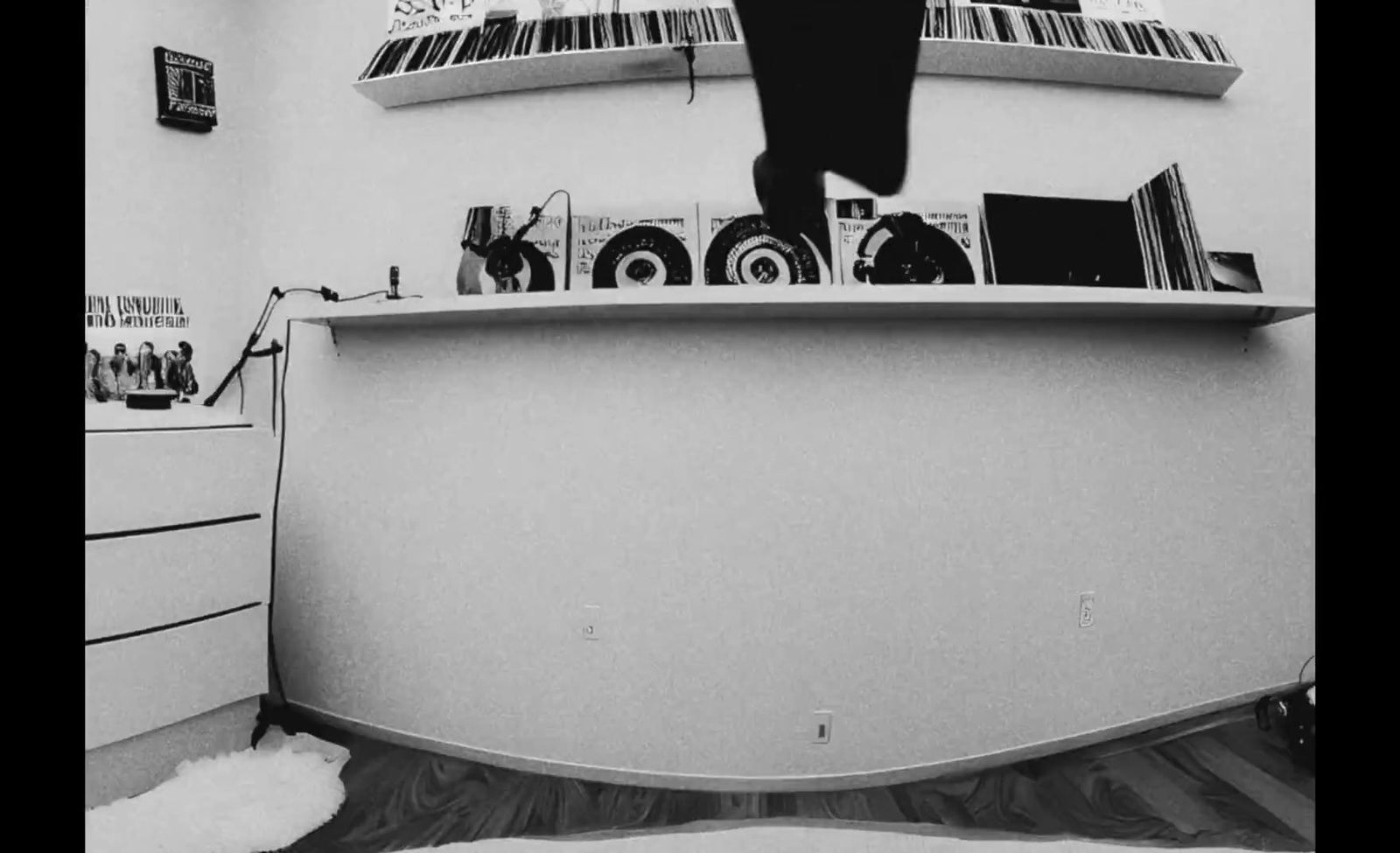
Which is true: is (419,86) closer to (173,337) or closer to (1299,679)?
(173,337)

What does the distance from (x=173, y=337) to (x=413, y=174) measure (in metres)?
0.70

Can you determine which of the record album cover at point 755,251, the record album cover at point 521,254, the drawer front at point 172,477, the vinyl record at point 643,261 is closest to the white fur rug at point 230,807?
the drawer front at point 172,477

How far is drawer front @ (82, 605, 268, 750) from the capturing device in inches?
53.8

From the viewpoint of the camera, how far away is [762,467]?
1537mm

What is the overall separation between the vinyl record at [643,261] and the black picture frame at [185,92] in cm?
108

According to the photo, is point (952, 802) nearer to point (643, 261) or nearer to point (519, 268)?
point (643, 261)

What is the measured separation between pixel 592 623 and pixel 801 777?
1.78ft

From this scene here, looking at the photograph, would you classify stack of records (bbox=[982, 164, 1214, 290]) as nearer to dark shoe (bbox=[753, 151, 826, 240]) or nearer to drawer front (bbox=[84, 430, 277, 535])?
dark shoe (bbox=[753, 151, 826, 240])

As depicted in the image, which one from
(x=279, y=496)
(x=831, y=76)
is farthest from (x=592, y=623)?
(x=831, y=76)

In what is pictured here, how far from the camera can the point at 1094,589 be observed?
1.63 m

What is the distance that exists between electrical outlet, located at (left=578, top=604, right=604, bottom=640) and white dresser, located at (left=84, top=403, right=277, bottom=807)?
73cm

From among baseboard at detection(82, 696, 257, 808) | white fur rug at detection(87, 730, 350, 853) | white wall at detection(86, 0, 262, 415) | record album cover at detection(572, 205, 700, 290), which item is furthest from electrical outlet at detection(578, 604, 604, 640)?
white wall at detection(86, 0, 262, 415)

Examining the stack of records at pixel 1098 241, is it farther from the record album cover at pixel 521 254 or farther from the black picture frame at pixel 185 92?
the black picture frame at pixel 185 92

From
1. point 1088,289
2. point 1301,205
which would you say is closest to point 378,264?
point 1088,289
